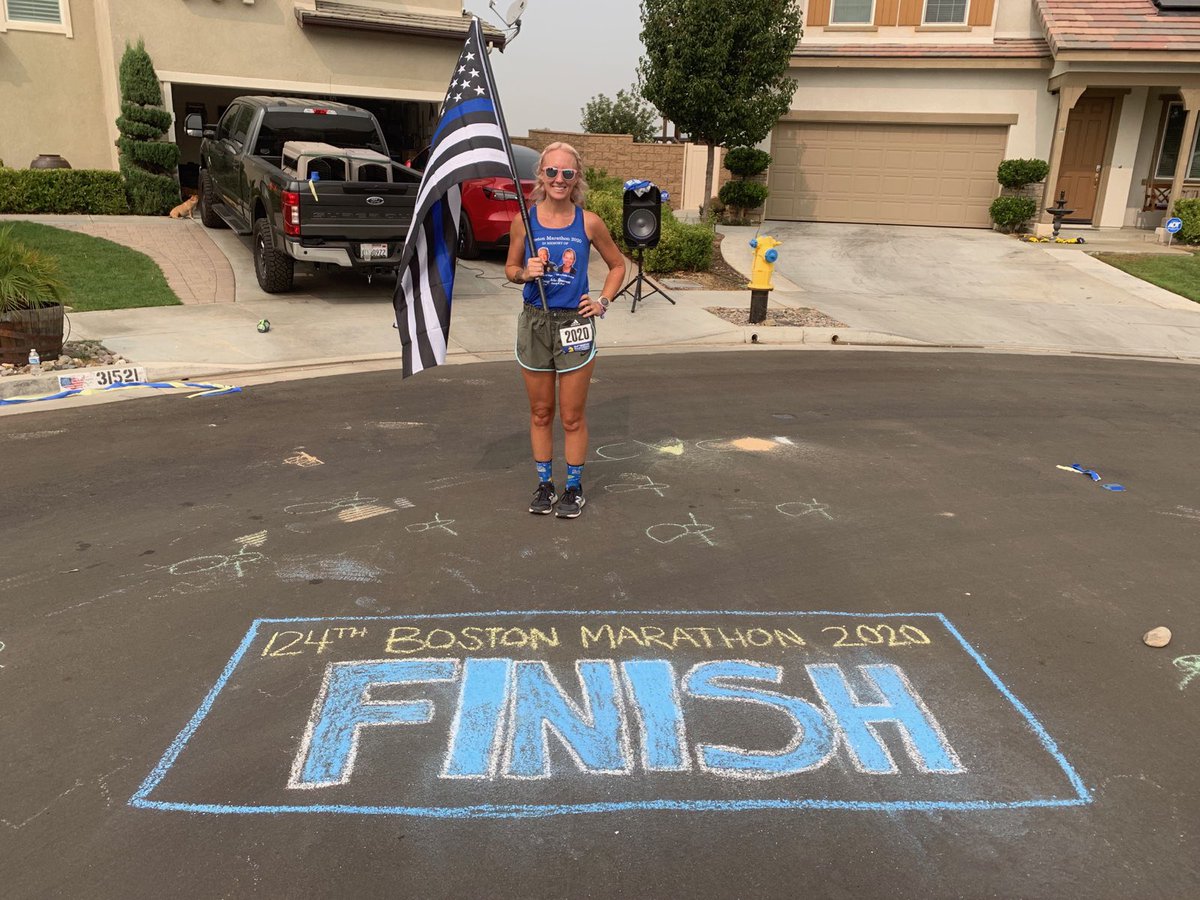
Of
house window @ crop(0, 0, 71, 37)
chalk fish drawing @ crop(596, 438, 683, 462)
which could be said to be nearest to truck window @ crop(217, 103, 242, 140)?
house window @ crop(0, 0, 71, 37)

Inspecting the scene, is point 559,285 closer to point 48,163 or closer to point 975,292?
point 975,292

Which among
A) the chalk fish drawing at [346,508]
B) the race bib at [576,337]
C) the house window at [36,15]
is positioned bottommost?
the chalk fish drawing at [346,508]

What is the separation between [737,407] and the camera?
26.8 ft

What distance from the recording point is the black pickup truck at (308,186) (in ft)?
35.6

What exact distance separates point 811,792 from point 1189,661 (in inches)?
82.7

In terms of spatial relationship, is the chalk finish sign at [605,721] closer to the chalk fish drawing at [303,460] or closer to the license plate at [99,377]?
the chalk fish drawing at [303,460]

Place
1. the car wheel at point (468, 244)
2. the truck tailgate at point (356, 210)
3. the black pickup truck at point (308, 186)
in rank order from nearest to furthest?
the truck tailgate at point (356, 210)
the black pickup truck at point (308, 186)
the car wheel at point (468, 244)

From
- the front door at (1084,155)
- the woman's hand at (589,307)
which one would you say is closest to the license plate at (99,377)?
the woman's hand at (589,307)

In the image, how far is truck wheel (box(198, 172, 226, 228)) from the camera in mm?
15078

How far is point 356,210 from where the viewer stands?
10.9 m

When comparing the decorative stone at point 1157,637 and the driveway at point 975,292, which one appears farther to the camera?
the driveway at point 975,292

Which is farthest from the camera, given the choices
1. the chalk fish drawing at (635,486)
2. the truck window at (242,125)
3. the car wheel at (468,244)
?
the car wheel at (468,244)

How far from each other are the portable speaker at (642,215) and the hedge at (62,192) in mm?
9900

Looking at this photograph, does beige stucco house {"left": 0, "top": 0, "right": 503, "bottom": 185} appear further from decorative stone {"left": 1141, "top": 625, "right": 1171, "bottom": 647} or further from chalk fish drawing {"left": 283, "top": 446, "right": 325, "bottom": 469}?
decorative stone {"left": 1141, "top": 625, "right": 1171, "bottom": 647}
